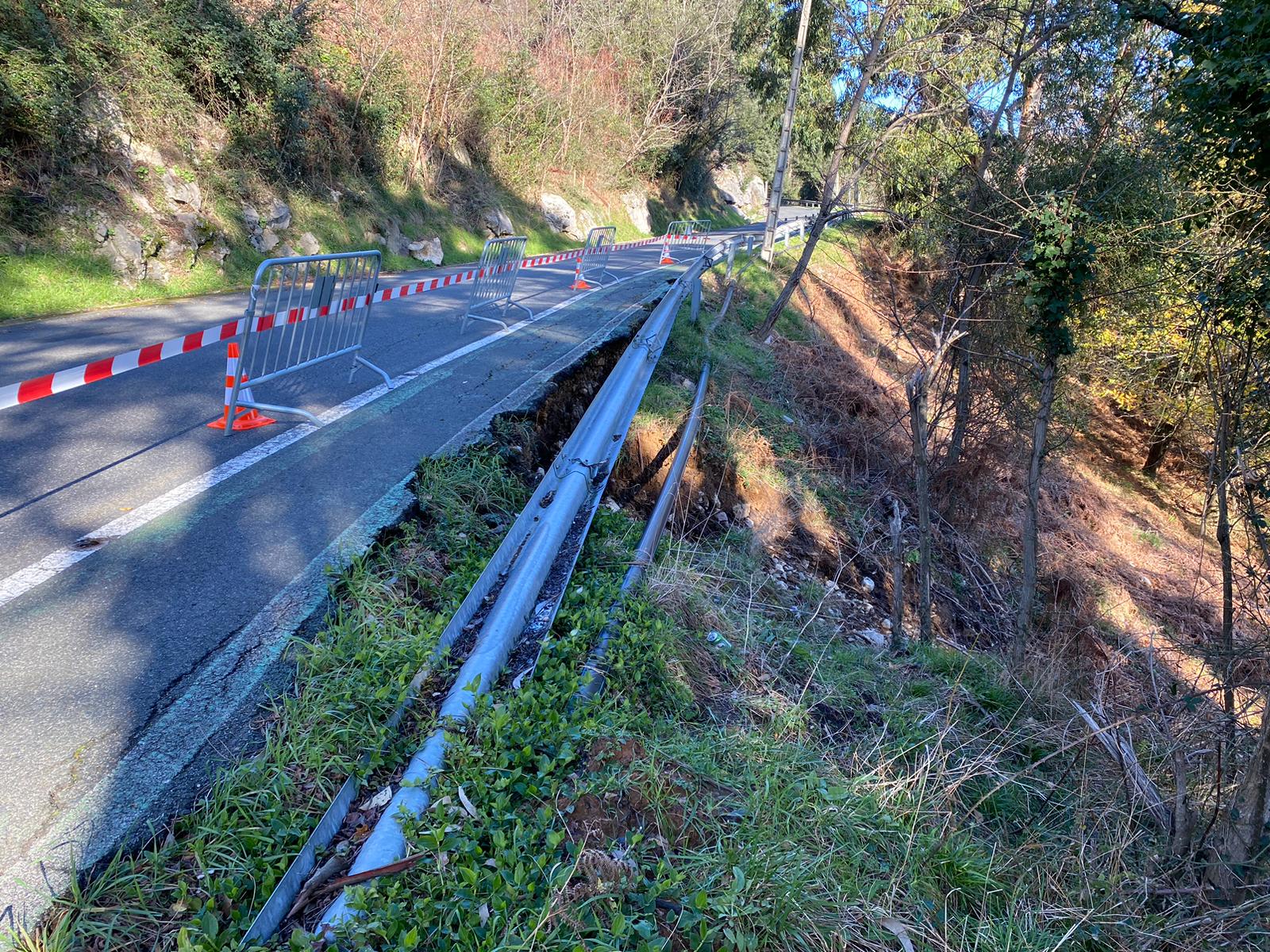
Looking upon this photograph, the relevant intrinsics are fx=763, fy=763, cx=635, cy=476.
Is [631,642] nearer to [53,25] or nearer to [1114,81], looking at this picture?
[1114,81]

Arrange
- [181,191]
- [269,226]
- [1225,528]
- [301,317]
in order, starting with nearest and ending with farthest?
[301,317], [1225,528], [181,191], [269,226]

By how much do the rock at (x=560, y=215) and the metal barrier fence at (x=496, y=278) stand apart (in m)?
16.6

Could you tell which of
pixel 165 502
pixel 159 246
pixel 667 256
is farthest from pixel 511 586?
pixel 667 256

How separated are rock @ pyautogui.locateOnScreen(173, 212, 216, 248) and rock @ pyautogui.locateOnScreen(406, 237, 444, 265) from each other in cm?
539

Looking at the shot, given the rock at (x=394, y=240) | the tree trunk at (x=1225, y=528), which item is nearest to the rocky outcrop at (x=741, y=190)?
the rock at (x=394, y=240)

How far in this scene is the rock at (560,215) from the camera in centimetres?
2603

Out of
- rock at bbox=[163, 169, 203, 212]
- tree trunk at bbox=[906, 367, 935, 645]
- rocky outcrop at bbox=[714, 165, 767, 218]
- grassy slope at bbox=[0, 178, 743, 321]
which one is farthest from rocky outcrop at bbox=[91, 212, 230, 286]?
rocky outcrop at bbox=[714, 165, 767, 218]

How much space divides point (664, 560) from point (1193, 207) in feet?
23.5

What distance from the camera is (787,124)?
55.9ft

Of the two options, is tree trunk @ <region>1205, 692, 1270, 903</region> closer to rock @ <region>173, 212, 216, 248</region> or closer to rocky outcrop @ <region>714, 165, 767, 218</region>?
rock @ <region>173, 212, 216, 248</region>

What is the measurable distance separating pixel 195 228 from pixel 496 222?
10736mm

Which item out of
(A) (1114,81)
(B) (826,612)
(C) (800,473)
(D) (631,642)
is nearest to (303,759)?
(D) (631,642)

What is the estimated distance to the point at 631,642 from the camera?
141 inches

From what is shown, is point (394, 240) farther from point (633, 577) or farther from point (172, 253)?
point (633, 577)
